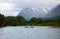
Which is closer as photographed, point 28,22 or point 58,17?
point 58,17

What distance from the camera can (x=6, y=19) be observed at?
49.6m

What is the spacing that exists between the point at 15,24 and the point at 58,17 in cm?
1380

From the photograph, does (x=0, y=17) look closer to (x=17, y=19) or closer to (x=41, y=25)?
(x=17, y=19)

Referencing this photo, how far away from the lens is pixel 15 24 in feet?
167

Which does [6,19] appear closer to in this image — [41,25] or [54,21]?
[41,25]

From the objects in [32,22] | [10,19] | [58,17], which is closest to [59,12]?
[58,17]

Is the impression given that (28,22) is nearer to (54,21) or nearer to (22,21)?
(22,21)

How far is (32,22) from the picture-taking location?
50.4m

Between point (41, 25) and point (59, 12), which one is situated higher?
point (59, 12)

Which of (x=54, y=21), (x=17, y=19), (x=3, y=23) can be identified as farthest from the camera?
(x=17, y=19)

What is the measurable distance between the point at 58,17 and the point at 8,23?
14.6 m

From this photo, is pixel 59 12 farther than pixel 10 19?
No

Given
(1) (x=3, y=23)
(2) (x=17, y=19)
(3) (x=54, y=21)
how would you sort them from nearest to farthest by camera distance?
(3) (x=54, y=21) < (1) (x=3, y=23) < (2) (x=17, y=19)

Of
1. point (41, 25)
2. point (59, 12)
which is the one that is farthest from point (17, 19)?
point (59, 12)
